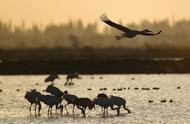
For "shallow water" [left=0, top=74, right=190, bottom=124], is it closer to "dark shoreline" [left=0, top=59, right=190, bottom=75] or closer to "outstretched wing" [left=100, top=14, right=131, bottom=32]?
"outstretched wing" [left=100, top=14, right=131, bottom=32]

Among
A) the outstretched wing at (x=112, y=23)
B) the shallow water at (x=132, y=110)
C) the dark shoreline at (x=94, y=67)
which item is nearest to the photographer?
the outstretched wing at (x=112, y=23)

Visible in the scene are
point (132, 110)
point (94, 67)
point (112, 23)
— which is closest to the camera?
point (112, 23)

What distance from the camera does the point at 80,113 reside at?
29.4 metres

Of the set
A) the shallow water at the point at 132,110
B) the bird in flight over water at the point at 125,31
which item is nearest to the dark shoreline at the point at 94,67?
the shallow water at the point at 132,110

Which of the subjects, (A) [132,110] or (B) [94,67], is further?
(B) [94,67]

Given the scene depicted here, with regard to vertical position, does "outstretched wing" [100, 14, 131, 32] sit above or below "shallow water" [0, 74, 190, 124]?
above

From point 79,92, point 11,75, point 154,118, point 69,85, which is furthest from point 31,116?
point 11,75

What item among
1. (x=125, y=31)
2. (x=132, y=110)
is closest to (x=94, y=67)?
(x=132, y=110)

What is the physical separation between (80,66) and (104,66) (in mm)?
2440

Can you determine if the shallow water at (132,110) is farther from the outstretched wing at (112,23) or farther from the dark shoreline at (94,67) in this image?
the dark shoreline at (94,67)

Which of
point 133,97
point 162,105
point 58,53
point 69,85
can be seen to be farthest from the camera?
point 58,53

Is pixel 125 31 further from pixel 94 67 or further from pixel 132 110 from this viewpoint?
pixel 94 67

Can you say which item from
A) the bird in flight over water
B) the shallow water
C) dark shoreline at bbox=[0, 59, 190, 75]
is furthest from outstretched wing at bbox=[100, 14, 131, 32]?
dark shoreline at bbox=[0, 59, 190, 75]

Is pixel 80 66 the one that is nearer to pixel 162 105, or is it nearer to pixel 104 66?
pixel 104 66
